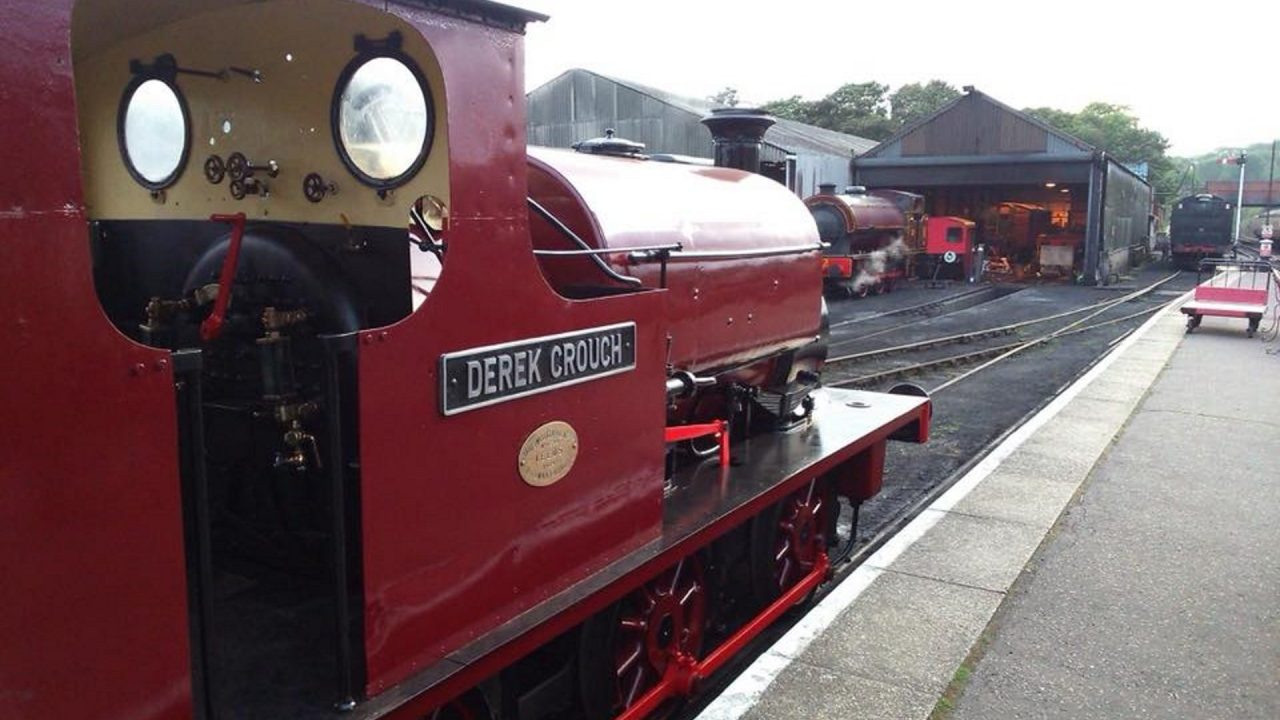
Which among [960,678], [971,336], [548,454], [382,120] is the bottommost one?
[960,678]

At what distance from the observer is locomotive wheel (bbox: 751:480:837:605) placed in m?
4.94

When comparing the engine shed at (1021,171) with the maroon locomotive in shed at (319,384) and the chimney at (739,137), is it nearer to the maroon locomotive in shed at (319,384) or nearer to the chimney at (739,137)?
the chimney at (739,137)

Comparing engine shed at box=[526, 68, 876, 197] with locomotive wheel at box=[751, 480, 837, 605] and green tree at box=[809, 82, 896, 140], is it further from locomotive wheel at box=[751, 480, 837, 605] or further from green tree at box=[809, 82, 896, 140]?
green tree at box=[809, 82, 896, 140]

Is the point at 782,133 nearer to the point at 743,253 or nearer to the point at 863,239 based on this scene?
the point at 863,239

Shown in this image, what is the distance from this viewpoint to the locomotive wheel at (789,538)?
194 inches

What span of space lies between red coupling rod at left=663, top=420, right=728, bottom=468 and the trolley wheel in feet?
4.58

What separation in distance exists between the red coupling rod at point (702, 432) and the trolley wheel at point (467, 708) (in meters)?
1.40

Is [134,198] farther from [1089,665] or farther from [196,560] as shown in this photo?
[1089,665]

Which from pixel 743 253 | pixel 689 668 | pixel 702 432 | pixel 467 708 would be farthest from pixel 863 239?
pixel 467 708

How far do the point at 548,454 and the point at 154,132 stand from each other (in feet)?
5.85

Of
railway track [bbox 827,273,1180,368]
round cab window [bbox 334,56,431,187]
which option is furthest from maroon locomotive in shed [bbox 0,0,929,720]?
railway track [bbox 827,273,1180,368]

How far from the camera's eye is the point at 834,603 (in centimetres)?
479

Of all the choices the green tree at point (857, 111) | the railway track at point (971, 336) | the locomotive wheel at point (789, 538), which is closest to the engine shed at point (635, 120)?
the railway track at point (971, 336)

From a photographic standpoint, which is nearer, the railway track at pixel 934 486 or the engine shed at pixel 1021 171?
the railway track at pixel 934 486
